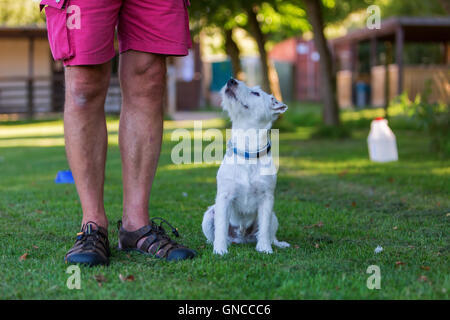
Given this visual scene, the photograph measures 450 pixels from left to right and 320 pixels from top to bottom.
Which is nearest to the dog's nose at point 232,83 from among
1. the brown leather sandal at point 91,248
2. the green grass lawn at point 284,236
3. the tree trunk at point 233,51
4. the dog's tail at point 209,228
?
the dog's tail at point 209,228

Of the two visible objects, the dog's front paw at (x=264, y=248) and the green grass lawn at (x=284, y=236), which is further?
the dog's front paw at (x=264, y=248)

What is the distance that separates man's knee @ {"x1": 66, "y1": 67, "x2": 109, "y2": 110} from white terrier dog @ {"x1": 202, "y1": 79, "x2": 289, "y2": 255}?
0.91 m

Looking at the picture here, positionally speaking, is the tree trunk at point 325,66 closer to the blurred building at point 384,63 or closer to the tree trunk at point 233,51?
the blurred building at point 384,63

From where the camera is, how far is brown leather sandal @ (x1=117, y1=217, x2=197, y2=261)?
10.4 ft

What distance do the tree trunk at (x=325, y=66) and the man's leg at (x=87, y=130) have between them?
29.9 ft

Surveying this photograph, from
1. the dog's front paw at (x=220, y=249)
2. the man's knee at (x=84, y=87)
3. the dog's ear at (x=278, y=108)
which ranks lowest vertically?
the dog's front paw at (x=220, y=249)

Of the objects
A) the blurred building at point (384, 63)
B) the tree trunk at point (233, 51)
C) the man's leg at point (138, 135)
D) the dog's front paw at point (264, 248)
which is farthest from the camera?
the blurred building at point (384, 63)

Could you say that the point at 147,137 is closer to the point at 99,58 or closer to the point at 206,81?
the point at 99,58

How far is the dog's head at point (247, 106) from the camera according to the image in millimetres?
3758

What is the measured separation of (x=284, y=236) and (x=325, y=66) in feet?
28.1

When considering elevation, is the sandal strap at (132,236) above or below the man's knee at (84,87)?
below

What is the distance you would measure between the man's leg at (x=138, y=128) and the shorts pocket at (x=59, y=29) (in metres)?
0.42

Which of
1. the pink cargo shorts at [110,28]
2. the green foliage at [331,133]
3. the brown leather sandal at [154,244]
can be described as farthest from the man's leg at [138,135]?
the green foliage at [331,133]

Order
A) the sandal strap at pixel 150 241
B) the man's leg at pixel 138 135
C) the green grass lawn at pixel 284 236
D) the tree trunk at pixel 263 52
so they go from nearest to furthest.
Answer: the green grass lawn at pixel 284 236 → the sandal strap at pixel 150 241 → the man's leg at pixel 138 135 → the tree trunk at pixel 263 52
